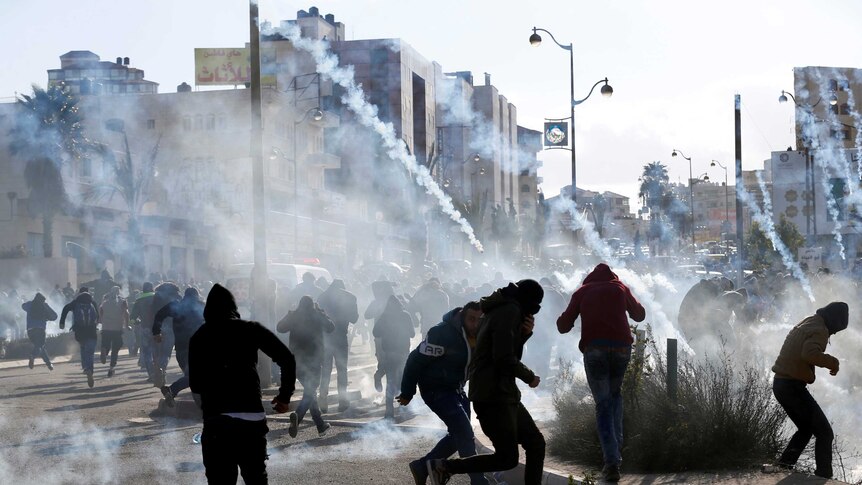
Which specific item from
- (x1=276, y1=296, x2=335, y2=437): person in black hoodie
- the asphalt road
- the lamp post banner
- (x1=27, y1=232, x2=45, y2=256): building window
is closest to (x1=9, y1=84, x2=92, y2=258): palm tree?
(x1=27, y1=232, x2=45, y2=256): building window

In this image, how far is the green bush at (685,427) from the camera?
934cm

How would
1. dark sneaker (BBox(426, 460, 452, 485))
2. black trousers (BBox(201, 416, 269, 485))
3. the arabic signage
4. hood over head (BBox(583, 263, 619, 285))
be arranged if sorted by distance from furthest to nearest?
1. the arabic signage
2. hood over head (BBox(583, 263, 619, 285))
3. dark sneaker (BBox(426, 460, 452, 485))
4. black trousers (BBox(201, 416, 269, 485))

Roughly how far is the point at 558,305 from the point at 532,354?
1.43 meters

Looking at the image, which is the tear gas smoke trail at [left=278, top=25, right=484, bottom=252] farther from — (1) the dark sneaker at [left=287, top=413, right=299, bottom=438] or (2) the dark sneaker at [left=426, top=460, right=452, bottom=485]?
(2) the dark sneaker at [left=426, top=460, right=452, bottom=485]

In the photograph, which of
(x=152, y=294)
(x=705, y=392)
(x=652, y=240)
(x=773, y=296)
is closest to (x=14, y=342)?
(x=152, y=294)

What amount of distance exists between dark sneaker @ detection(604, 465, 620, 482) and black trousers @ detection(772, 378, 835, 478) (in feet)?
4.66

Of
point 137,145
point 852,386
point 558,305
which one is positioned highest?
point 137,145

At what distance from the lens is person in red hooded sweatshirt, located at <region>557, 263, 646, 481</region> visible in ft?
29.6

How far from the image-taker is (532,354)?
1823 cm

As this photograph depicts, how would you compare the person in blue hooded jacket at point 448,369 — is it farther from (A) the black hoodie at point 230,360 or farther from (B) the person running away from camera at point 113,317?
(B) the person running away from camera at point 113,317

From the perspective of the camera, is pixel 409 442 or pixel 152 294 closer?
pixel 409 442

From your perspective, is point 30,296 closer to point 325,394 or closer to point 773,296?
point 773,296

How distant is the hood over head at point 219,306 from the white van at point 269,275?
16590 millimetres

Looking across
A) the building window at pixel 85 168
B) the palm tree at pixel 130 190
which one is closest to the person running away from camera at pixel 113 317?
the building window at pixel 85 168
